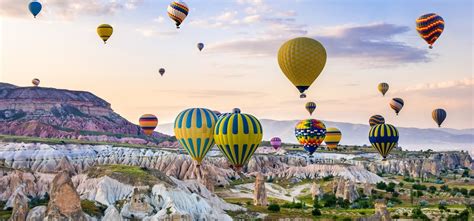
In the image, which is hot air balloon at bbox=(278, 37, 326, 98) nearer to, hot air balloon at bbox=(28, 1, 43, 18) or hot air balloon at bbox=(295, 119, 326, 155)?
hot air balloon at bbox=(295, 119, 326, 155)

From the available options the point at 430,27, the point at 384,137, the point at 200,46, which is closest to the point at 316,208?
the point at 384,137

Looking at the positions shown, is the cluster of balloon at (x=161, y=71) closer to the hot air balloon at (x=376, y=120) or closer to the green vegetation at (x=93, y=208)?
the hot air balloon at (x=376, y=120)

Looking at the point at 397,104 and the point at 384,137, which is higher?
the point at 397,104

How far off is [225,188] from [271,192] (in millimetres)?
11764

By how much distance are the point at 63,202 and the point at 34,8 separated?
67177 millimetres

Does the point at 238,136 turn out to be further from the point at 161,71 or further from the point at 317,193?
the point at 161,71

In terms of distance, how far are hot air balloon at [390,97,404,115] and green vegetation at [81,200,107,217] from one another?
101 meters

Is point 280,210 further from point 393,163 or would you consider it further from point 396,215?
point 393,163

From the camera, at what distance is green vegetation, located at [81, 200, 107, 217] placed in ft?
231

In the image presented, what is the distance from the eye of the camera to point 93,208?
237 feet

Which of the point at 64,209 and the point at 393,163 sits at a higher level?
the point at 393,163

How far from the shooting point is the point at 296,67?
289 ft

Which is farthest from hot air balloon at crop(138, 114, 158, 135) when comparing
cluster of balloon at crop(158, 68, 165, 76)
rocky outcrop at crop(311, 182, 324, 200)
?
rocky outcrop at crop(311, 182, 324, 200)

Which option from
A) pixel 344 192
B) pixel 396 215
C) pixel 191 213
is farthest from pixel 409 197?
pixel 191 213
